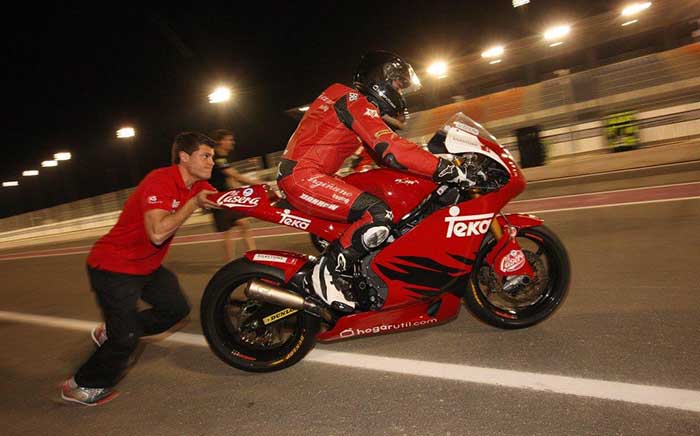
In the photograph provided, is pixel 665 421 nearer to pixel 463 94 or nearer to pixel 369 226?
pixel 369 226

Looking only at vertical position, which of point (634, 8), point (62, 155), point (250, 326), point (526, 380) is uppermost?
point (634, 8)

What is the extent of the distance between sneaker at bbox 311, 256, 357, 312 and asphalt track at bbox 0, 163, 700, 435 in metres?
0.41

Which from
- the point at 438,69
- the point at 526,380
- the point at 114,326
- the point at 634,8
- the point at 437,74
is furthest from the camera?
the point at 438,69

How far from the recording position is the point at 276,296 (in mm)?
3479

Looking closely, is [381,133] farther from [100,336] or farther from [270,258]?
[100,336]

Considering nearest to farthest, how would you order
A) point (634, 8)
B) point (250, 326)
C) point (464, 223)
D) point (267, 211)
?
point (464, 223) < point (267, 211) < point (250, 326) < point (634, 8)

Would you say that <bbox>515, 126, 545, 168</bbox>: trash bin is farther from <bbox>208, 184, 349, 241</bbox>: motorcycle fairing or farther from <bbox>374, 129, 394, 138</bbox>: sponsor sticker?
<bbox>374, 129, 394, 138</bbox>: sponsor sticker

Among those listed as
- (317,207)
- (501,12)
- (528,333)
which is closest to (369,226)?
(317,207)

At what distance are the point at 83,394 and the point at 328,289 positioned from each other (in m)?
1.77

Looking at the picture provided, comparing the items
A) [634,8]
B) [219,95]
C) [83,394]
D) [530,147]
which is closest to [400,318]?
[83,394]

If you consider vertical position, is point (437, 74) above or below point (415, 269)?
above

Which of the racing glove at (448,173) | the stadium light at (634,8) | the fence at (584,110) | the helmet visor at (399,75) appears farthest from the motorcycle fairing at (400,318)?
the stadium light at (634,8)

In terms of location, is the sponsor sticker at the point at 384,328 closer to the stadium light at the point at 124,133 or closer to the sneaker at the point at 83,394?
the sneaker at the point at 83,394

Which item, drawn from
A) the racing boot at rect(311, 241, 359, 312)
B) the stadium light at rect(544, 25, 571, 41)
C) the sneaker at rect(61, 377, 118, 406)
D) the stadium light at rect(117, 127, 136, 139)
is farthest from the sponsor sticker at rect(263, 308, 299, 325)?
the stadium light at rect(544, 25, 571, 41)
